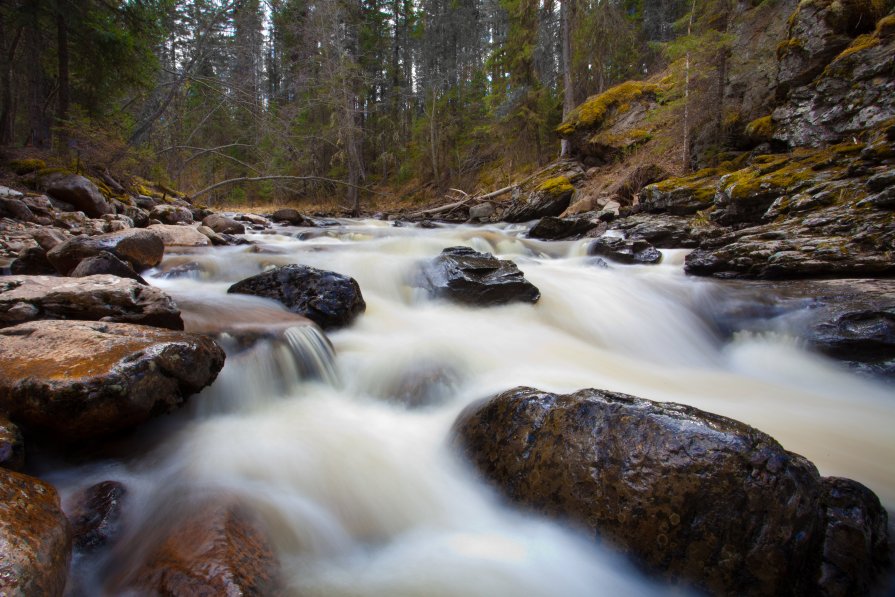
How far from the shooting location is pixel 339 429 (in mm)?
3219

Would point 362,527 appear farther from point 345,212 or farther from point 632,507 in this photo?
point 345,212

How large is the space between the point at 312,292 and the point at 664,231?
7310 millimetres

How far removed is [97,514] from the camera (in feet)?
6.68

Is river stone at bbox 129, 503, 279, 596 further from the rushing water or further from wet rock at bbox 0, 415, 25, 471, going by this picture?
wet rock at bbox 0, 415, 25, 471

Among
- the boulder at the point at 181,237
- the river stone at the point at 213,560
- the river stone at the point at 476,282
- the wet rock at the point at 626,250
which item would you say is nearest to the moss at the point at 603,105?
the wet rock at the point at 626,250

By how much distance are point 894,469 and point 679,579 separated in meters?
1.92

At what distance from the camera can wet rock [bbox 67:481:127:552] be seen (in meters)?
1.92

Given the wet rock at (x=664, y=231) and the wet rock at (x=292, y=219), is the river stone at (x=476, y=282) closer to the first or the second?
the wet rock at (x=664, y=231)

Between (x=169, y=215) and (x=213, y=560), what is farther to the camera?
(x=169, y=215)

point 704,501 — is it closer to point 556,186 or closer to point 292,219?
point 556,186

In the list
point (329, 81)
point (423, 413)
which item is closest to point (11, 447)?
point (423, 413)

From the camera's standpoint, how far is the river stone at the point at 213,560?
1.60 metres

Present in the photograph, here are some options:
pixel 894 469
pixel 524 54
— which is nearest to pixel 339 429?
pixel 894 469

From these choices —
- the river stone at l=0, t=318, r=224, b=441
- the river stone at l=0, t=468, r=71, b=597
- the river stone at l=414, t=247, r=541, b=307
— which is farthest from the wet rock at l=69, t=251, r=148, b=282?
the river stone at l=414, t=247, r=541, b=307
